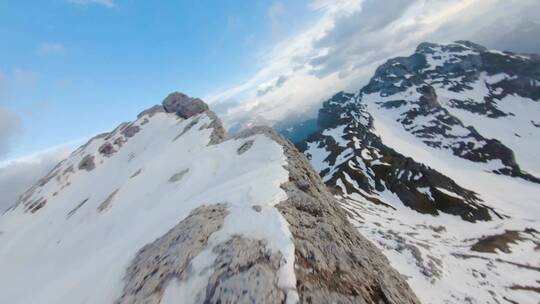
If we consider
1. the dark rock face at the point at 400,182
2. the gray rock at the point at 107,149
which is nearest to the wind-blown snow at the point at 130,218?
the gray rock at the point at 107,149

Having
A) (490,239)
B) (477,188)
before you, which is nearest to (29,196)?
(490,239)

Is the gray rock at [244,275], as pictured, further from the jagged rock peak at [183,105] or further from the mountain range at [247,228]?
the jagged rock peak at [183,105]

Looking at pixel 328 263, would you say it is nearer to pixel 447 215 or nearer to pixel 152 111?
pixel 447 215

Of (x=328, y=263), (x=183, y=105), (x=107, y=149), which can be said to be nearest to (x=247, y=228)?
(x=328, y=263)

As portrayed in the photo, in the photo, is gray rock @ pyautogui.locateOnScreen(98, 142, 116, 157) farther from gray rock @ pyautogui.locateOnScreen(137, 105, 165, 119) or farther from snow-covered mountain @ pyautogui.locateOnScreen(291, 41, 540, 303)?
snow-covered mountain @ pyautogui.locateOnScreen(291, 41, 540, 303)

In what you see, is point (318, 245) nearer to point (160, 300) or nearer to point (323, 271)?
point (323, 271)

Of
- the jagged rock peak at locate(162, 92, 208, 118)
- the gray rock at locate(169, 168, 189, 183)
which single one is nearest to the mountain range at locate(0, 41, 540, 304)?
the gray rock at locate(169, 168, 189, 183)
